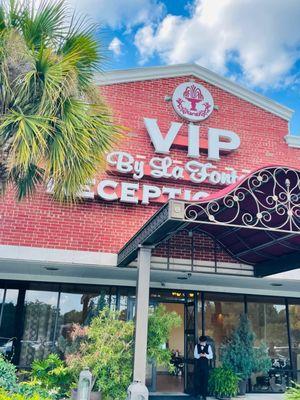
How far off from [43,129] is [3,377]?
384 cm

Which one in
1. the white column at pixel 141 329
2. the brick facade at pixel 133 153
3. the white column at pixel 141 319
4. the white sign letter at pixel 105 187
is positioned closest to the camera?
the white column at pixel 141 329

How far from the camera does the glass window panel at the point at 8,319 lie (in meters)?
11.5

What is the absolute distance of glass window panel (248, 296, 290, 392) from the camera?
42.4 feet

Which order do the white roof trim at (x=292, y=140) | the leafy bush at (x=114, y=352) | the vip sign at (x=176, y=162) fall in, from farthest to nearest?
1. the white roof trim at (x=292, y=140)
2. the vip sign at (x=176, y=162)
3. the leafy bush at (x=114, y=352)

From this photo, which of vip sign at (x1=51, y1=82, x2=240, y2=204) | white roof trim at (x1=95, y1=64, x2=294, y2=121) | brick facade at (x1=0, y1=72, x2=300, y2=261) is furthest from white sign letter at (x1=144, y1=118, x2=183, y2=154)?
white roof trim at (x1=95, y1=64, x2=294, y2=121)

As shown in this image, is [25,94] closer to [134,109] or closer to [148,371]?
[134,109]

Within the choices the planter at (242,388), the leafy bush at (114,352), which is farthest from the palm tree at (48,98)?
the planter at (242,388)

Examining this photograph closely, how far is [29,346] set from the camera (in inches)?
456

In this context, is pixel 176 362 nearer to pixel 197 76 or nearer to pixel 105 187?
pixel 105 187

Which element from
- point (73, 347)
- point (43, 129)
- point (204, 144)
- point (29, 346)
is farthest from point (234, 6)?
point (29, 346)

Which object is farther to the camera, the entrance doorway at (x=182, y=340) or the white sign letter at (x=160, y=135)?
the entrance doorway at (x=182, y=340)

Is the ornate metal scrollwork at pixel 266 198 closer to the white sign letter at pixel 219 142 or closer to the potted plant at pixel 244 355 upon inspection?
the white sign letter at pixel 219 142

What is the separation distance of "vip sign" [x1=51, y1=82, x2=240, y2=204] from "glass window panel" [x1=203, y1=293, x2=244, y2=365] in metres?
4.00

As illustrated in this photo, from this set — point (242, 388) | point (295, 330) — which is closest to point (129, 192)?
point (242, 388)
